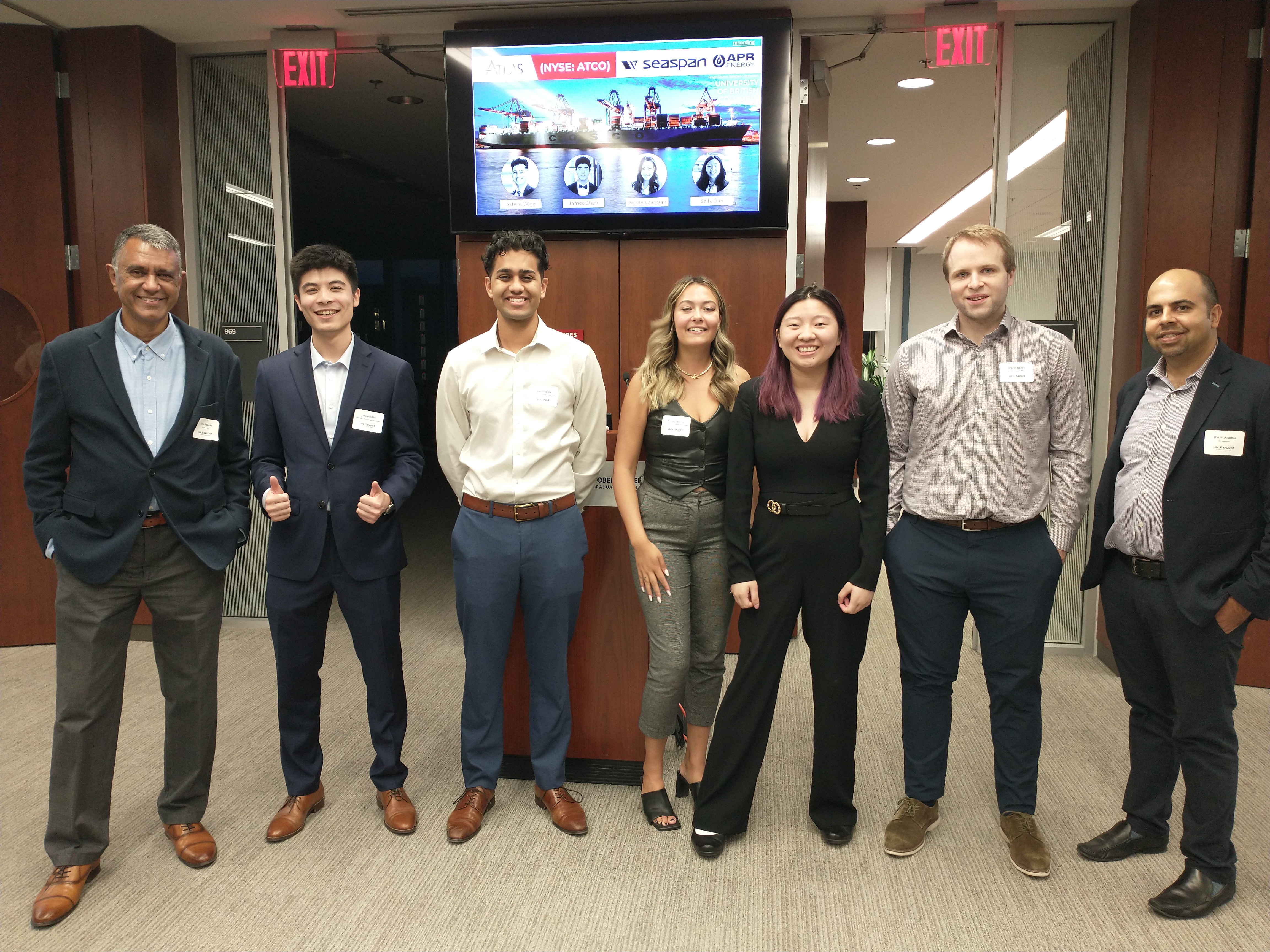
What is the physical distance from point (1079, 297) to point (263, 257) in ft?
14.2

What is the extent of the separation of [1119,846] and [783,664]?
1.11 metres

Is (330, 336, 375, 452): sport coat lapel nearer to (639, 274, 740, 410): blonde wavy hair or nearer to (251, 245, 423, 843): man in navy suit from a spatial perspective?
(251, 245, 423, 843): man in navy suit

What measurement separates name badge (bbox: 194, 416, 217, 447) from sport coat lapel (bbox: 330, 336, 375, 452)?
0.32 meters

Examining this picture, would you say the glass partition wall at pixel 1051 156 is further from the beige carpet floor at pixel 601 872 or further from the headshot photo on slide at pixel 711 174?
the beige carpet floor at pixel 601 872

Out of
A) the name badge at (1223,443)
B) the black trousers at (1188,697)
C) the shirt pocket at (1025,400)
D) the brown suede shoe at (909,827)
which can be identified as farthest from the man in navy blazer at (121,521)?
the name badge at (1223,443)

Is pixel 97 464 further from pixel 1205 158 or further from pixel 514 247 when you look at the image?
pixel 1205 158

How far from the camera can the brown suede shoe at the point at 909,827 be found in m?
2.53

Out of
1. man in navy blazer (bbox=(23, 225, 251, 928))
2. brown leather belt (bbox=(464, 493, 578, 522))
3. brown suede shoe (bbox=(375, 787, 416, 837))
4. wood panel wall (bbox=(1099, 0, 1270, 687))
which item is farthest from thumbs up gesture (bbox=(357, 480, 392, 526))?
wood panel wall (bbox=(1099, 0, 1270, 687))

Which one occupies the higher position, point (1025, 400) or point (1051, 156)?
point (1051, 156)

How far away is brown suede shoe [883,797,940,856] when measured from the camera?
2.53m

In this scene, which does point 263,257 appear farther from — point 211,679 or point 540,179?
point 211,679

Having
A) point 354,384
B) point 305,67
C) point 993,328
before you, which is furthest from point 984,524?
point 305,67

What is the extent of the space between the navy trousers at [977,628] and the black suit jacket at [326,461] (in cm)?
154

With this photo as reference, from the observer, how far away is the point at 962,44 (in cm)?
400
